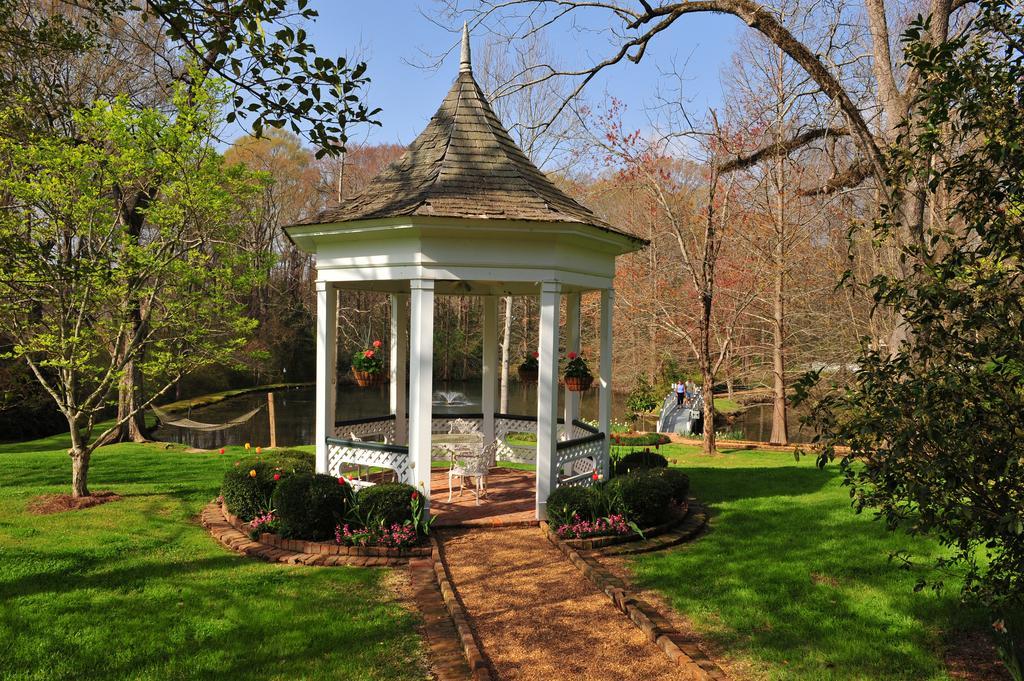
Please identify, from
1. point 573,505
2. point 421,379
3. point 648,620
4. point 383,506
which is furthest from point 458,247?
point 648,620

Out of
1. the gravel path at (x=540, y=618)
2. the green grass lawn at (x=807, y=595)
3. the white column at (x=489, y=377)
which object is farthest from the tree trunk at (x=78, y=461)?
the green grass lawn at (x=807, y=595)

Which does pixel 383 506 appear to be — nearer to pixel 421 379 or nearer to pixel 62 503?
pixel 421 379

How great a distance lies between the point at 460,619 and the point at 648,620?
155cm

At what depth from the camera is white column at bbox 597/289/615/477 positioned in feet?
31.0

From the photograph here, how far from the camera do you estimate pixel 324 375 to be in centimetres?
892

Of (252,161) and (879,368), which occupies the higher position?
(252,161)

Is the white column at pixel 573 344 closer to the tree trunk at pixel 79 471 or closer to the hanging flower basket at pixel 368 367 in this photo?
the hanging flower basket at pixel 368 367

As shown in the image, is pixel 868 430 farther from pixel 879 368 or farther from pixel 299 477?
pixel 299 477

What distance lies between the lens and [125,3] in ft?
16.3

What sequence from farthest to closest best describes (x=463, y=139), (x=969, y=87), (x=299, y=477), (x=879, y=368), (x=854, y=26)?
(x=854, y=26), (x=463, y=139), (x=299, y=477), (x=879, y=368), (x=969, y=87)

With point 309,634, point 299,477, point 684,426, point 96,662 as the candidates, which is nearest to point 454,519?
point 299,477

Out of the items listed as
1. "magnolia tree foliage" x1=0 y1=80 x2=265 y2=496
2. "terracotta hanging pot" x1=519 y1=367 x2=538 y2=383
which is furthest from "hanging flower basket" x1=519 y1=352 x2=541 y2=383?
"magnolia tree foliage" x1=0 y1=80 x2=265 y2=496

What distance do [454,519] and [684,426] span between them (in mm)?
15134

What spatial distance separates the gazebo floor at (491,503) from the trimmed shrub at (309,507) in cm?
134
